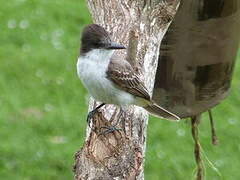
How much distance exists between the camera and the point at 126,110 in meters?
4.59

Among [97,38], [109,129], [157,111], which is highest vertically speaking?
[97,38]

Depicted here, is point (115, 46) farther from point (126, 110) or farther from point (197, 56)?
point (197, 56)

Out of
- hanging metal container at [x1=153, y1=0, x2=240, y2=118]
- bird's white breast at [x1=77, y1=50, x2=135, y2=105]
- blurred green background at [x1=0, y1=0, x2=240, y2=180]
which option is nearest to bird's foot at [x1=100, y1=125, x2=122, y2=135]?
bird's white breast at [x1=77, y1=50, x2=135, y2=105]

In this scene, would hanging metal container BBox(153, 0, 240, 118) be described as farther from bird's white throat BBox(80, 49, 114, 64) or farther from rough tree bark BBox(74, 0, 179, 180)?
bird's white throat BBox(80, 49, 114, 64)

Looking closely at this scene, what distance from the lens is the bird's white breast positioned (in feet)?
14.7

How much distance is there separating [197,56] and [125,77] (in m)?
1.25

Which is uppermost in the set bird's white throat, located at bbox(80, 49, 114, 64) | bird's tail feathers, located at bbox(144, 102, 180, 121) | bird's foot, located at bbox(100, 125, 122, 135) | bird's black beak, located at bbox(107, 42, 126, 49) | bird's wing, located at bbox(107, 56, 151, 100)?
bird's black beak, located at bbox(107, 42, 126, 49)

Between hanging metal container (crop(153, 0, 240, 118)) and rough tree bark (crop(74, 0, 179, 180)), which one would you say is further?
hanging metal container (crop(153, 0, 240, 118))

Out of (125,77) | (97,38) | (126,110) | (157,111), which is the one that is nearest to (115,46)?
(97,38)

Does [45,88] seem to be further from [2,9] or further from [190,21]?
[190,21]

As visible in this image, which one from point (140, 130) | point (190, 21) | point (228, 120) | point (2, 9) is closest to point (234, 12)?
point (190, 21)

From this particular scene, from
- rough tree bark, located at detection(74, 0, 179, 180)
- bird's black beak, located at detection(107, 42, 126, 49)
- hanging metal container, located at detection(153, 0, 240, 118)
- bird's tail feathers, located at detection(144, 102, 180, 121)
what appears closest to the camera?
rough tree bark, located at detection(74, 0, 179, 180)

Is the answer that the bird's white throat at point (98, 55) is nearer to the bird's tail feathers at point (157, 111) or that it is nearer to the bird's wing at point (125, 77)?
the bird's wing at point (125, 77)

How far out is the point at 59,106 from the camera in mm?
8094
